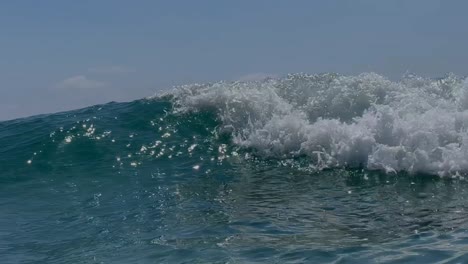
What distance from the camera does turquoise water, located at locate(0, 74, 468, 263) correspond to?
6.50m

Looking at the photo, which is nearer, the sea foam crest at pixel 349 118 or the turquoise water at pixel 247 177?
the turquoise water at pixel 247 177

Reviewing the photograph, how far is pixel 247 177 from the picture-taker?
405 inches

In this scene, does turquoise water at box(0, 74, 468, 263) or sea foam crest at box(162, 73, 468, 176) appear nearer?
turquoise water at box(0, 74, 468, 263)

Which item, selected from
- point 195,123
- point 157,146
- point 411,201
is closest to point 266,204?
point 411,201

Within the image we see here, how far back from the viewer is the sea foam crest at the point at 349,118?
A: 9.94 meters

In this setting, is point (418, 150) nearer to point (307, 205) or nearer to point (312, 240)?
point (307, 205)

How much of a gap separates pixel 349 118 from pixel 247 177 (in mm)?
3379

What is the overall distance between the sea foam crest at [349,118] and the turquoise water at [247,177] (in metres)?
0.03

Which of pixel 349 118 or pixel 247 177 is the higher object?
pixel 349 118

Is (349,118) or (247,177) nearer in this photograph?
(247,177)

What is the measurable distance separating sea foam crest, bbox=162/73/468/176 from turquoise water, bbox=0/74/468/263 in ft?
0.09

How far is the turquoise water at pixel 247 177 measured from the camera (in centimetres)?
650

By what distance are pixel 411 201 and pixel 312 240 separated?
2.07 metres

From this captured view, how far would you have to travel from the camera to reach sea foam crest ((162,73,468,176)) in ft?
32.6
